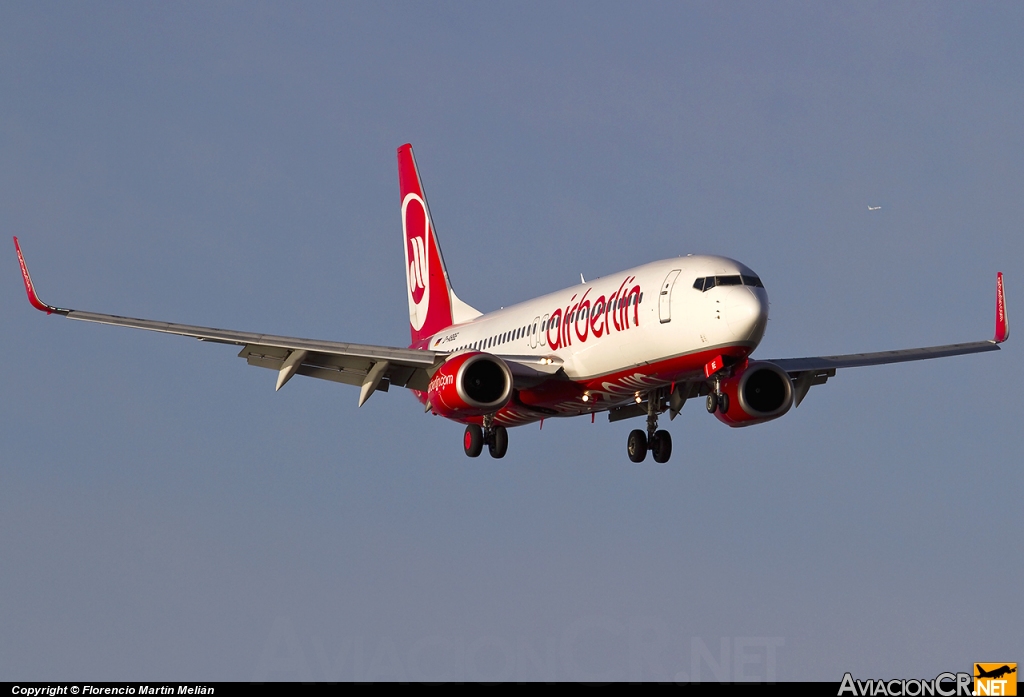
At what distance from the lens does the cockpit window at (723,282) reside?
139 ft

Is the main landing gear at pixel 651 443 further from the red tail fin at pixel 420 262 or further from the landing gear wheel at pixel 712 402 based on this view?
the red tail fin at pixel 420 262

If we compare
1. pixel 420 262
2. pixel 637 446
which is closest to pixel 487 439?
pixel 637 446

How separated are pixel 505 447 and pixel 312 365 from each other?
6.64 m

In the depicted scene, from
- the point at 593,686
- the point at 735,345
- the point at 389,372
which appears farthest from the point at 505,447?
the point at 593,686

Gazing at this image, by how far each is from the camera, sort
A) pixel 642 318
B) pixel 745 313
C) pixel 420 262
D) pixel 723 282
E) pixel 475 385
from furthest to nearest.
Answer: pixel 420 262 < pixel 475 385 < pixel 642 318 < pixel 723 282 < pixel 745 313

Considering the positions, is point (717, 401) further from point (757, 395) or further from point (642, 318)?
point (642, 318)

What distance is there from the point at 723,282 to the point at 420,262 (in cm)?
2526

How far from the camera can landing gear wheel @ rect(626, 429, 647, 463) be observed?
50.8m

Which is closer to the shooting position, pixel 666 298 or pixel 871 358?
pixel 666 298

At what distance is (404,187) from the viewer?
2717 inches

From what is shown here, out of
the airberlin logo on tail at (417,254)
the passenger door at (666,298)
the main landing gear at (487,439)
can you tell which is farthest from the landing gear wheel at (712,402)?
the airberlin logo on tail at (417,254)

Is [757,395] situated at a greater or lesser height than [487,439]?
greater

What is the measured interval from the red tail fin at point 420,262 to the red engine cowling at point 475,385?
1486 centimetres

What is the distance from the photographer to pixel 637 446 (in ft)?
167
